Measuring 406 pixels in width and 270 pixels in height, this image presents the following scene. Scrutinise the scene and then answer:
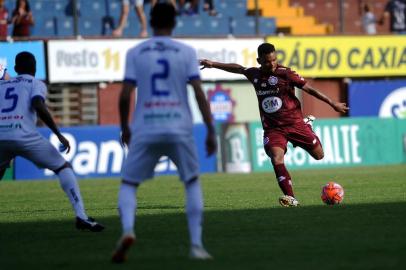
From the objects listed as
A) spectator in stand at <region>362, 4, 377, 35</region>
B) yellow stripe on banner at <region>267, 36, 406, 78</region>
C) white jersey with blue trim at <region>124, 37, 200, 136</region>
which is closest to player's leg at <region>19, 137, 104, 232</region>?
white jersey with blue trim at <region>124, 37, 200, 136</region>

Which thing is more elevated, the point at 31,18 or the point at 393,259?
the point at 31,18

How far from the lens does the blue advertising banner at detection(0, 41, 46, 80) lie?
29.8 m

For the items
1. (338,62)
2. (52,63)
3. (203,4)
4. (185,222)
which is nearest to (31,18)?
(52,63)

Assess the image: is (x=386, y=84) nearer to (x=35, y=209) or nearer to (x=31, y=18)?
(x=31, y=18)

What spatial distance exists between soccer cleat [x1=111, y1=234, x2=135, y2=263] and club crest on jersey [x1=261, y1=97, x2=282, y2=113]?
7.27 m

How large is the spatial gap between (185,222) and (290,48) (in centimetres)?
2097

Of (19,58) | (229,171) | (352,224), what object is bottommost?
(229,171)

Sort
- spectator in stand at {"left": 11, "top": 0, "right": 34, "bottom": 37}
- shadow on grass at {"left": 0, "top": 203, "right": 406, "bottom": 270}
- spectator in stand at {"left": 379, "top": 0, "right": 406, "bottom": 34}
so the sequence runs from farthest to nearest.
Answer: spectator in stand at {"left": 379, "top": 0, "right": 406, "bottom": 34}
spectator in stand at {"left": 11, "top": 0, "right": 34, "bottom": 37}
shadow on grass at {"left": 0, "top": 203, "right": 406, "bottom": 270}

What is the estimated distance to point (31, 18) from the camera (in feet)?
100

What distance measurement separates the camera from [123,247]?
9.49 metres

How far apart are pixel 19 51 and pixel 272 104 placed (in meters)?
14.8

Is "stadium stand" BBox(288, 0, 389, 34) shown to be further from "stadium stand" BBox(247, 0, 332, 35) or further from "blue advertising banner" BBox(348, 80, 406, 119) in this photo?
"blue advertising banner" BBox(348, 80, 406, 119)

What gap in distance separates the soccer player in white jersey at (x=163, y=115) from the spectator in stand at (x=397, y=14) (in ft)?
91.1

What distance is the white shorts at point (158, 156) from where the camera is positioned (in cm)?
978
